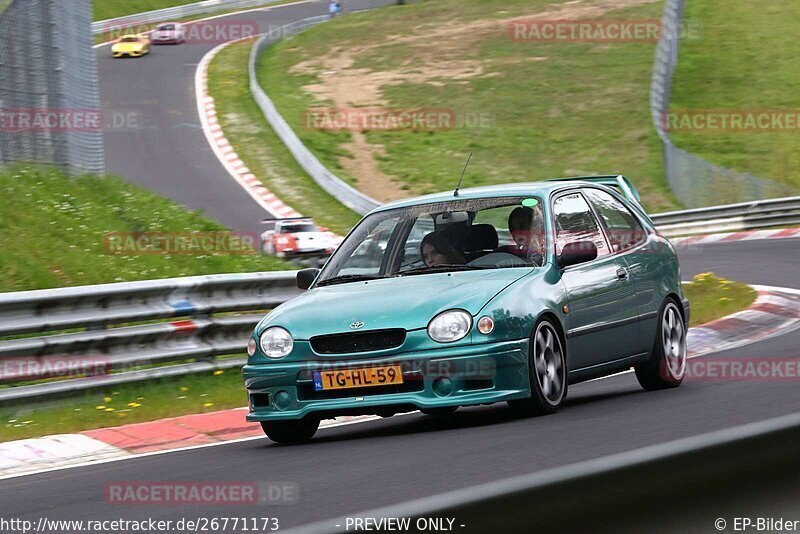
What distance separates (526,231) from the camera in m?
8.45

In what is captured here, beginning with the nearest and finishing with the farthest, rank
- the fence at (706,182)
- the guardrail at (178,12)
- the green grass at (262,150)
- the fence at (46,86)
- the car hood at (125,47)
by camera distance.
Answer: the fence at (46,86)
the fence at (706,182)
the green grass at (262,150)
the car hood at (125,47)
the guardrail at (178,12)

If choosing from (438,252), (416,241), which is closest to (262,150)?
(416,241)

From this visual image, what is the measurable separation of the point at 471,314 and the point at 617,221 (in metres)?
2.27

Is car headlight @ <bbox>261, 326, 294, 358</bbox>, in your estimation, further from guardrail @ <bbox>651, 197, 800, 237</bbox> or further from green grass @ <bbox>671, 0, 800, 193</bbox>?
green grass @ <bbox>671, 0, 800, 193</bbox>

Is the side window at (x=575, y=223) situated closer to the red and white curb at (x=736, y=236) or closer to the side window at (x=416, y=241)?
the side window at (x=416, y=241)

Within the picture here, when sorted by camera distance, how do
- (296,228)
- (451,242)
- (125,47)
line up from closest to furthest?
(451,242) < (296,228) < (125,47)

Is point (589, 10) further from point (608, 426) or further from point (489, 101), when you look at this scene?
point (608, 426)

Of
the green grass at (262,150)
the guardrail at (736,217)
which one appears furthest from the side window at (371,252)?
the green grass at (262,150)

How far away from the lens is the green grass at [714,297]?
14352 millimetres

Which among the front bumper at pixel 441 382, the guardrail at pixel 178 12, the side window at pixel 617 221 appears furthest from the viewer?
the guardrail at pixel 178 12

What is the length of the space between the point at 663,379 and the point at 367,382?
2.65m

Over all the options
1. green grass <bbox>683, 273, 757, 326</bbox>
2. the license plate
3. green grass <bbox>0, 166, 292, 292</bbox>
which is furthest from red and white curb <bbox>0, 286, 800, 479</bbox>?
green grass <bbox>683, 273, 757, 326</bbox>

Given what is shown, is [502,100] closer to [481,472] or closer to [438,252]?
[438,252]

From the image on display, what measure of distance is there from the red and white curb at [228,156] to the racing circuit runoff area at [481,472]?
70.2 feet
